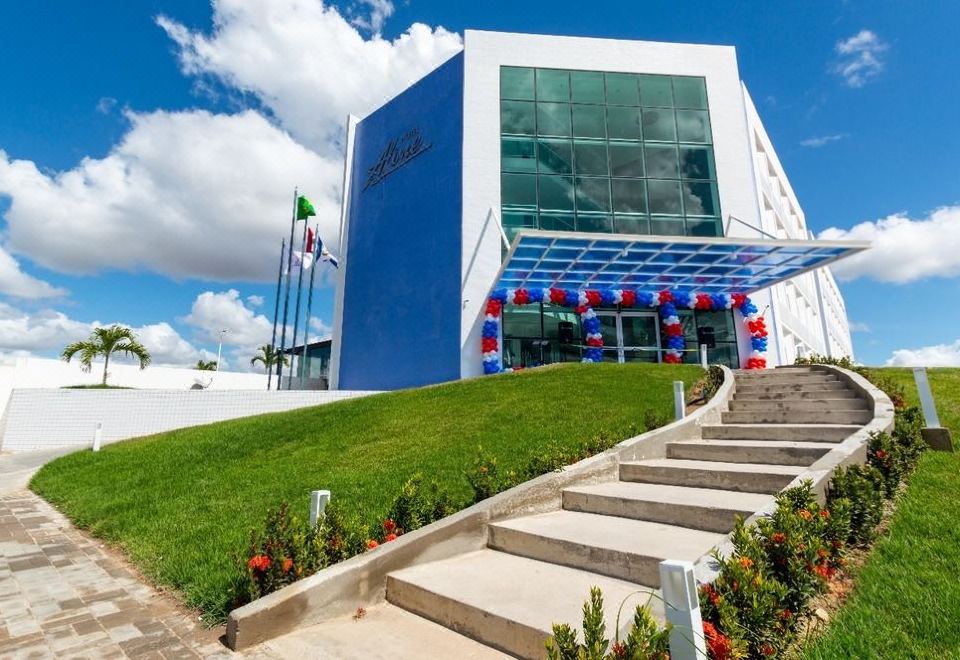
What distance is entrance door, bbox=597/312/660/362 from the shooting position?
809 inches

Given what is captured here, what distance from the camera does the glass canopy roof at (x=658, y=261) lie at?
1638 cm

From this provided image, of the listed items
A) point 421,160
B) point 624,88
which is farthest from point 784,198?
point 421,160

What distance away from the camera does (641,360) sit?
2072 centimetres

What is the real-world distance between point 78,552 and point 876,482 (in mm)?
8391

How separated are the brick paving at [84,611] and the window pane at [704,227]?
71.7 ft

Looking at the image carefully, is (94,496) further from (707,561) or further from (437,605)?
(707,561)

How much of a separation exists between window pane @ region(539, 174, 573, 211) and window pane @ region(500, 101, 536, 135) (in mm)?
2350

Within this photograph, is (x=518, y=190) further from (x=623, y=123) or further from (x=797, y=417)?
(x=797, y=417)

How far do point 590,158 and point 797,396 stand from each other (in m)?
15.6

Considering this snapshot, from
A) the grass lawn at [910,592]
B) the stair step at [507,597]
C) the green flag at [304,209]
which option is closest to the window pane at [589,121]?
the green flag at [304,209]

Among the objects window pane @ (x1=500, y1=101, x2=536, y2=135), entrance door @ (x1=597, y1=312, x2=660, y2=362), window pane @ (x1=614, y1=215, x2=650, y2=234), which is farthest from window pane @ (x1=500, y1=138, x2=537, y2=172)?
entrance door @ (x1=597, y1=312, x2=660, y2=362)

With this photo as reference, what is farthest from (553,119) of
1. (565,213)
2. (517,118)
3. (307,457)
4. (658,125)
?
(307,457)

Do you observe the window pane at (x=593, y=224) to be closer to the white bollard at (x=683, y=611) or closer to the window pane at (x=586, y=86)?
the window pane at (x=586, y=86)

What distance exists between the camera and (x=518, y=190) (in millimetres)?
21375
